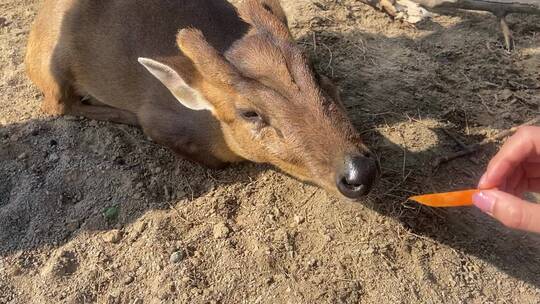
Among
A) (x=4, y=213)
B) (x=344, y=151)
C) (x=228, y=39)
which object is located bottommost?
(x=4, y=213)

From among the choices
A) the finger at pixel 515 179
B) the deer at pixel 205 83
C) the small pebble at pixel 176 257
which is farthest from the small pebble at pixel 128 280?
the finger at pixel 515 179

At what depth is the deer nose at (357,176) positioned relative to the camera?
357 centimetres

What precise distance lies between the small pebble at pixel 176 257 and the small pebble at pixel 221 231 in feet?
0.97

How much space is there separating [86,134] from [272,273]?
2258mm

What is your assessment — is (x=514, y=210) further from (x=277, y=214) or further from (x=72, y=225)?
(x=72, y=225)

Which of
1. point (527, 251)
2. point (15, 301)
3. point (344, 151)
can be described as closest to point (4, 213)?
point (15, 301)

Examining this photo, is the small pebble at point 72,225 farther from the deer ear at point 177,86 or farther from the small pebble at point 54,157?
the deer ear at point 177,86

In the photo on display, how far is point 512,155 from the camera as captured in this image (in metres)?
3.03

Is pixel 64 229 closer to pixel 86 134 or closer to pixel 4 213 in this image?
pixel 4 213

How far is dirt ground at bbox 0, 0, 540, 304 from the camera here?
13.0 feet

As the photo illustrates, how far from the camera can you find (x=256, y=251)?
4145 mm

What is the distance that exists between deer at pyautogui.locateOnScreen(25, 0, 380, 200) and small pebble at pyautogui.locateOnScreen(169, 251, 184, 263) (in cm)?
91

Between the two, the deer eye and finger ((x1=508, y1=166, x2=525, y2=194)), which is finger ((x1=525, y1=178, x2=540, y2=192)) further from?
the deer eye

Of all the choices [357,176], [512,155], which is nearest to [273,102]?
[357,176]
